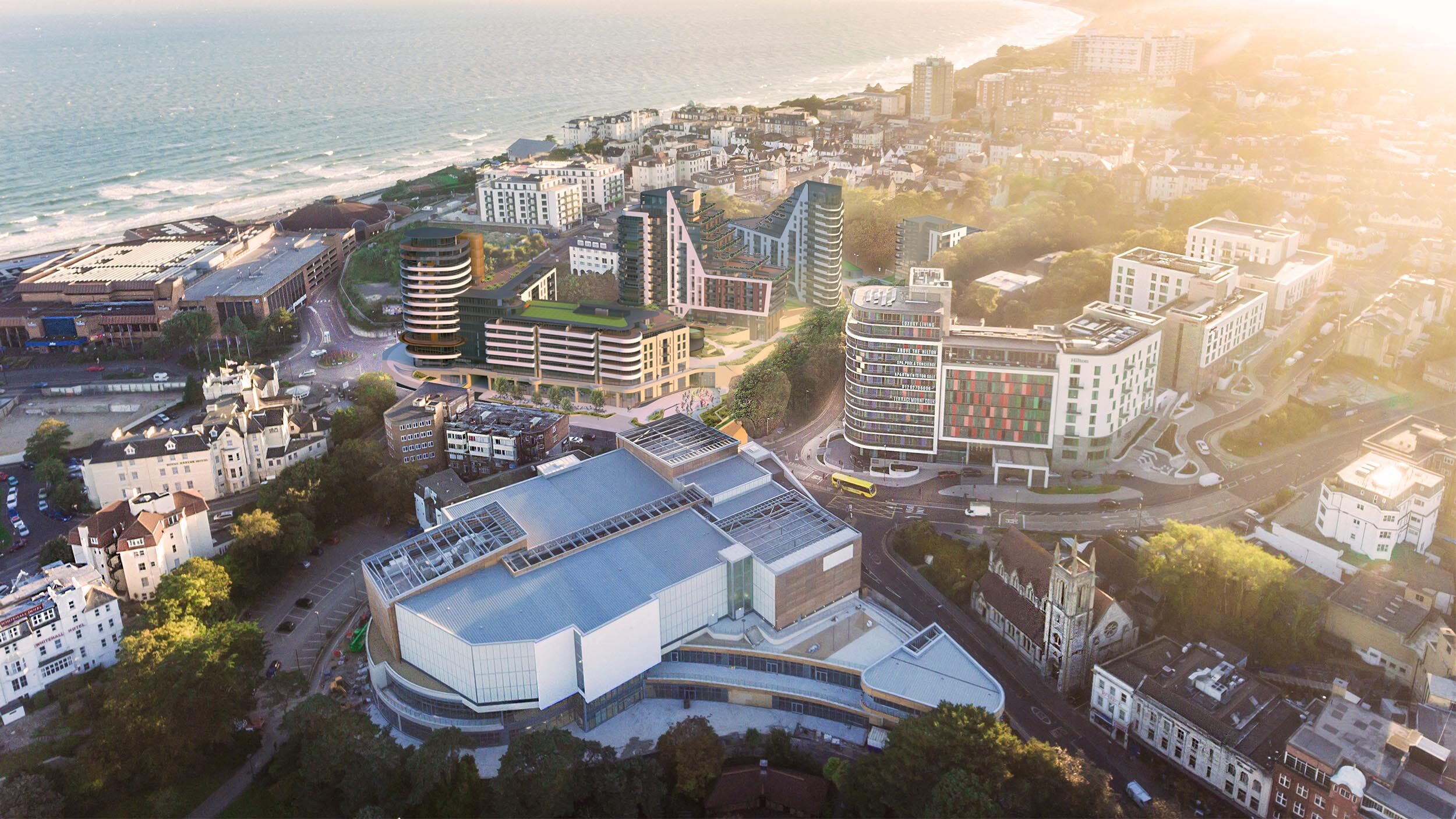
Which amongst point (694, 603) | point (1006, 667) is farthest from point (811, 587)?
point (1006, 667)

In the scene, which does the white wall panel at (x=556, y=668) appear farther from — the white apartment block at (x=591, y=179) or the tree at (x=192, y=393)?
the white apartment block at (x=591, y=179)

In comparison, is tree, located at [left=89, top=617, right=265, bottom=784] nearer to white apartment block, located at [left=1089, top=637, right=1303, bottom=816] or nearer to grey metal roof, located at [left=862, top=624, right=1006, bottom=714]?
grey metal roof, located at [left=862, top=624, right=1006, bottom=714]

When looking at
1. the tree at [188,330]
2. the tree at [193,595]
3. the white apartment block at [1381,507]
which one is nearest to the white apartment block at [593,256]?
the tree at [188,330]

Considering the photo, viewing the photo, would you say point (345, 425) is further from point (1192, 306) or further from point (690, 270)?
point (1192, 306)

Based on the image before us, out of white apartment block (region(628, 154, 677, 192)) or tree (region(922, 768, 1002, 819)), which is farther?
white apartment block (region(628, 154, 677, 192))

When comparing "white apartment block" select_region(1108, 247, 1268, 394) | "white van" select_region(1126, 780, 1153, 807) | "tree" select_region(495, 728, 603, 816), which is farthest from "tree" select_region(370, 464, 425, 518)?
"white apartment block" select_region(1108, 247, 1268, 394)
